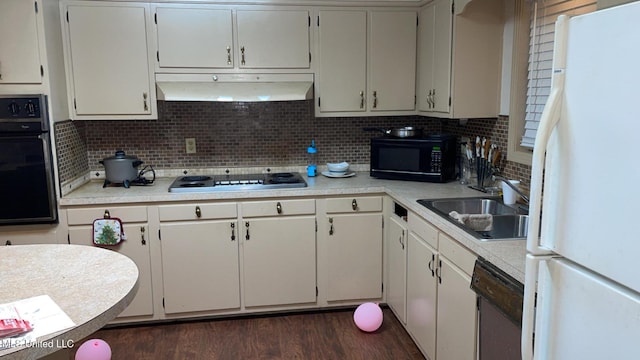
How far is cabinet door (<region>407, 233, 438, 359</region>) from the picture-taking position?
256 centimetres

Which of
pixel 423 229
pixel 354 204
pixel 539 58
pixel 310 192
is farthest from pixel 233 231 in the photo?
pixel 539 58

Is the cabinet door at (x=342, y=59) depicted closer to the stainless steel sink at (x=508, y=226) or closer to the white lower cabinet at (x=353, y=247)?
the white lower cabinet at (x=353, y=247)

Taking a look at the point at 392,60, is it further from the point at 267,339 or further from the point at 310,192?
the point at 267,339

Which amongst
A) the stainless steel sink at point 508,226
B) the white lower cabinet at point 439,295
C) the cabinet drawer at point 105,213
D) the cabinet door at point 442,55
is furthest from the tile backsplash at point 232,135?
the white lower cabinet at point 439,295

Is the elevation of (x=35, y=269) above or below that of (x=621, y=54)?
below

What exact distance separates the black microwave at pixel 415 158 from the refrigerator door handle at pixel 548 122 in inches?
79.3

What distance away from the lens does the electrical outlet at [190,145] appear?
3643 millimetres

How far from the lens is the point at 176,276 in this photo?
3162mm

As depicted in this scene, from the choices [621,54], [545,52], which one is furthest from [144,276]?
[621,54]

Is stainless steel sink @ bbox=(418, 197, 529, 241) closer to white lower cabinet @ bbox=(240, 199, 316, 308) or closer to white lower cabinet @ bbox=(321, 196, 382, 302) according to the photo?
white lower cabinet @ bbox=(321, 196, 382, 302)

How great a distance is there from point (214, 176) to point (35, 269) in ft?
6.41

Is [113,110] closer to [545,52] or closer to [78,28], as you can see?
[78,28]

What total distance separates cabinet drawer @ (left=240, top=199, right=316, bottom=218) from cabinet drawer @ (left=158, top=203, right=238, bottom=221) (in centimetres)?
9

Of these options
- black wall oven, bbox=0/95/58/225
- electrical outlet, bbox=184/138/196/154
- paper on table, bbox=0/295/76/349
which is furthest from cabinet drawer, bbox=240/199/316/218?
paper on table, bbox=0/295/76/349
